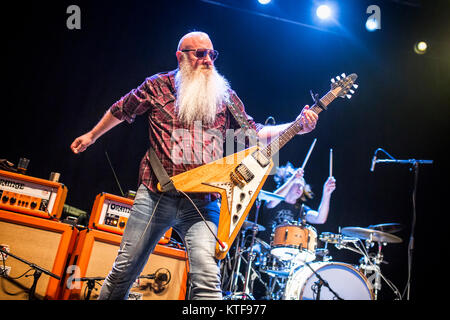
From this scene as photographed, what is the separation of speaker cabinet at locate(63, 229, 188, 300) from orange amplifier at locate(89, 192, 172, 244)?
0.11 m

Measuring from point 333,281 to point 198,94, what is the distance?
342 centimetres

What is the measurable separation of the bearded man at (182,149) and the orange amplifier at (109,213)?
1163 mm

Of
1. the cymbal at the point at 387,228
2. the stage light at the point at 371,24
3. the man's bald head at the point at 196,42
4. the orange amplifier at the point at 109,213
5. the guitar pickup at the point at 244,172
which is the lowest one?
the orange amplifier at the point at 109,213

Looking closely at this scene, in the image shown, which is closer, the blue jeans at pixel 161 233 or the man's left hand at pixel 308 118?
the blue jeans at pixel 161 233

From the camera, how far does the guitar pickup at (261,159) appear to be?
7.68 ft

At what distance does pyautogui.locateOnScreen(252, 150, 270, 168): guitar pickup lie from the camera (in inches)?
92.1

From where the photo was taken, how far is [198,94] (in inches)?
98.7

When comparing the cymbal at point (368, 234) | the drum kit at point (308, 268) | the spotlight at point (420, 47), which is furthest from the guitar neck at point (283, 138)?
the spotlight at point (420, 47)

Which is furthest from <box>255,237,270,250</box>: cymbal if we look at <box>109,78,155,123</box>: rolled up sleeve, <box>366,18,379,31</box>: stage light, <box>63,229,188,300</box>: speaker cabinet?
<box>366,18,379,31</box>: stage light

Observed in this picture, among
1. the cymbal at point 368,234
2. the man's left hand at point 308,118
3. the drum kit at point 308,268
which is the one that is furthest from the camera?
the cymbal at point 368,234

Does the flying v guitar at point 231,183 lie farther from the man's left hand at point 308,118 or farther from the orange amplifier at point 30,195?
the orange amplifier at point 30,195

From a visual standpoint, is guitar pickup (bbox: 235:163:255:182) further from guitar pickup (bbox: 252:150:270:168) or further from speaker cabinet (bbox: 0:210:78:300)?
speaker cabinet (bbox: 0:210:78:300)

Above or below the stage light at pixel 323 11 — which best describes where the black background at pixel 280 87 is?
below
